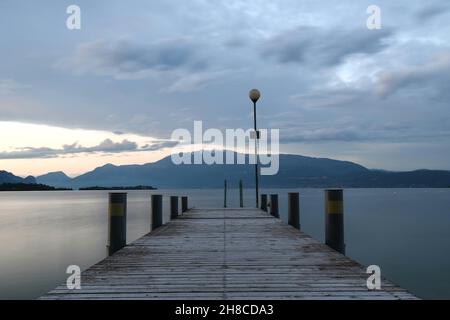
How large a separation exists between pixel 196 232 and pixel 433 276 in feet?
46.8

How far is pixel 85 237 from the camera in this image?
3381 centimetres

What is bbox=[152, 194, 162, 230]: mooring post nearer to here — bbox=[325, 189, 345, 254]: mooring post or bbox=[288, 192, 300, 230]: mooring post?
bbox=[288, 192, 300, 230]: mooring post

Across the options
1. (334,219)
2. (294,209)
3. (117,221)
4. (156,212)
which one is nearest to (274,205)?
(294,209)

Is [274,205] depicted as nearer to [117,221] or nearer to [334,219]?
[334,219]

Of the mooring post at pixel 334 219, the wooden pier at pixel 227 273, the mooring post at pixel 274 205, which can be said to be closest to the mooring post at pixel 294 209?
the mooring post at pixel 274 205

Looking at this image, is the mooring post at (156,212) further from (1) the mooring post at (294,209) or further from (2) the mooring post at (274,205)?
(2) the mooring post at (274,205)

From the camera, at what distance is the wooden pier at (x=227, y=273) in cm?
455

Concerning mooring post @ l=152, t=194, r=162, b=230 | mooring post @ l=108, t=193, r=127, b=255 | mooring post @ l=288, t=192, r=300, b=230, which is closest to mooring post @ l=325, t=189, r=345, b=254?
mooring post @ l=108, t=193, r=127, b=255

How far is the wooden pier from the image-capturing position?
179 inches

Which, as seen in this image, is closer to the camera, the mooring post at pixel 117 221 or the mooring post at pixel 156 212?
the mooring post at pixel 117 221

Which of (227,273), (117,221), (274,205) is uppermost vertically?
(117,221)

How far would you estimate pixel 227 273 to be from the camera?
5.57 m
